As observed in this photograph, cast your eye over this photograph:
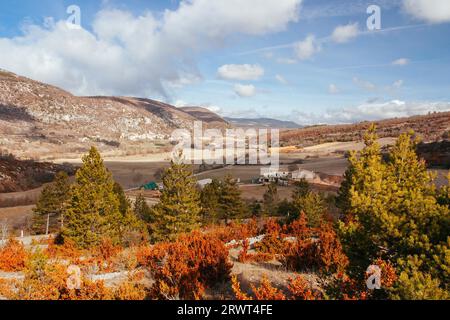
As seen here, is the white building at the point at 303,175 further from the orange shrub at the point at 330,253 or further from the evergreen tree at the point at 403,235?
the evergreen tree at the point at 403,235

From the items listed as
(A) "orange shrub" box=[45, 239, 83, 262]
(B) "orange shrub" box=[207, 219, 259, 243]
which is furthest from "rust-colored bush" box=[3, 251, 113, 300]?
(B) "orange shrub" box=[207, 219, 259, 243]

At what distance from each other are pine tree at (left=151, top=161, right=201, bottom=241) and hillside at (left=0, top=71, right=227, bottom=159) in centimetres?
9943

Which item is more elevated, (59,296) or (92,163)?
(92,163)

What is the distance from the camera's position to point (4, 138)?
12106cm

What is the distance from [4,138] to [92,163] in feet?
390

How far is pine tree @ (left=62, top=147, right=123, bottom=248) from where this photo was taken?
24219mm

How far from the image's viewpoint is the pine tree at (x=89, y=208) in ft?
79.5

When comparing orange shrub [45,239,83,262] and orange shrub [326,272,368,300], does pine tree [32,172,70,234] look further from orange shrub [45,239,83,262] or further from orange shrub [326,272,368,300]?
orange shrub [326,272,368,300]

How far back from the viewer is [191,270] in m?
9.79

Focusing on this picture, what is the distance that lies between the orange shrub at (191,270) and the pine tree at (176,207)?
14.6 metres

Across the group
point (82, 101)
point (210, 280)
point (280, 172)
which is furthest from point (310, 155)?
point (82, 101)

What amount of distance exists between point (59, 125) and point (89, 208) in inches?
5887

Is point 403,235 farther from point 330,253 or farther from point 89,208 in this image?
point 89,208
